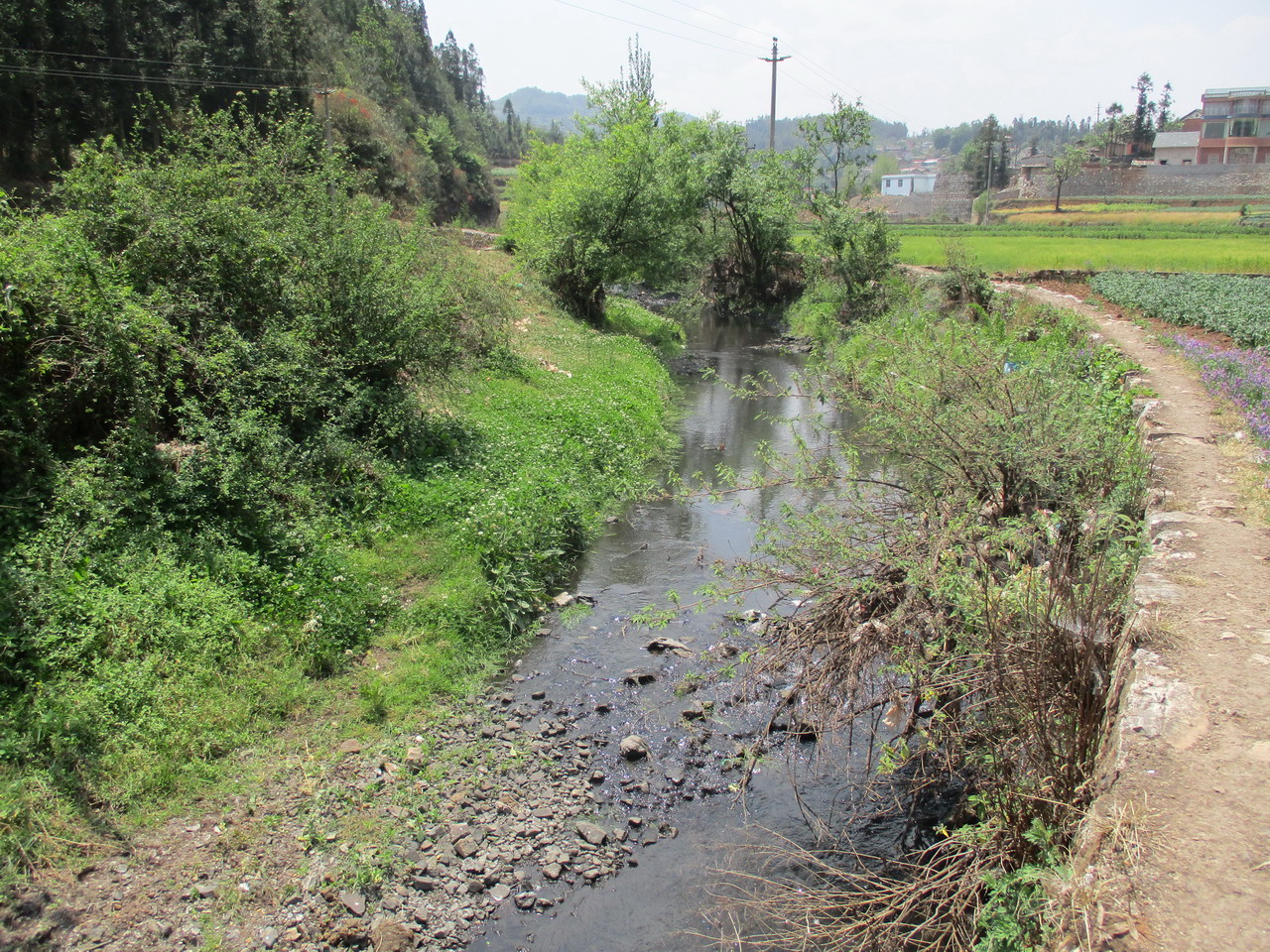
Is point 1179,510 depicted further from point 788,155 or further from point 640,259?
point 788,155

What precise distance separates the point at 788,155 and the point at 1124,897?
33777 millimetres

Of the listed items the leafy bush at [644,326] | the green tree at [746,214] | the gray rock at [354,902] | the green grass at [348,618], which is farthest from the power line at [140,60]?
the gray rock at [354,902]

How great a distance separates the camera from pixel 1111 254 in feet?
110

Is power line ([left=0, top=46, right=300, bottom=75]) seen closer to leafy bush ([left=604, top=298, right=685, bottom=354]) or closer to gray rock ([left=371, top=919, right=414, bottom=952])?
leafy bush ([left=604, top=298, right=685, bottom=354])

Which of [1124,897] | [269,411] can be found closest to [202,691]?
[269,411]

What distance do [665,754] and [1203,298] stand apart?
20.6 metres

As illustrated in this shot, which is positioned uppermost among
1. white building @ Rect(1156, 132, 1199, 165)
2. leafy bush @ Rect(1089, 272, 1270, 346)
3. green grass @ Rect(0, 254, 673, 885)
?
white building @ Rect(1156, 132, 1199, 165)

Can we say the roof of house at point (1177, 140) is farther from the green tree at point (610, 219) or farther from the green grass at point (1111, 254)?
the green tree at point (610, 219)

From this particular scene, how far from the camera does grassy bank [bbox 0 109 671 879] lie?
586cm

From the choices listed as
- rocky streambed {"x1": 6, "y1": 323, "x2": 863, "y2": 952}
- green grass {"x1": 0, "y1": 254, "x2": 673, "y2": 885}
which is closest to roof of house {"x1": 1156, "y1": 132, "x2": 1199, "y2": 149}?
green grass {"x1": 0, "y1": 254, "x2": 673, "y2": 885}

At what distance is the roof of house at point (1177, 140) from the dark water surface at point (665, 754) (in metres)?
99.4

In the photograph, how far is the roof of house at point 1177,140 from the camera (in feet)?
282

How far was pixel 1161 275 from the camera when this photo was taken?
26609mm

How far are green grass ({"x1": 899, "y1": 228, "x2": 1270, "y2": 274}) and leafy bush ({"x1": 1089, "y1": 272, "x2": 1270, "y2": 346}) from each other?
2851 mm
